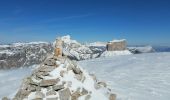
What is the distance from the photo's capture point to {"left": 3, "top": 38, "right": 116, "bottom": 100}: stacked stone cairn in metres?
16.0

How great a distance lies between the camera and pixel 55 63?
17.3 metres

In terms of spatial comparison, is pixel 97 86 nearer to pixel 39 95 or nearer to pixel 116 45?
pixel 39 95

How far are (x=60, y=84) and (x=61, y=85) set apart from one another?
0.37 ft

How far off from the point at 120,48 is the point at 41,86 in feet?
472

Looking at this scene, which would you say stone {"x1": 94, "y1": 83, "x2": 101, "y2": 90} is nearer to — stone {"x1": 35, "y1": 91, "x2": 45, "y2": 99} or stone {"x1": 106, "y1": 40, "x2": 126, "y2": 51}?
stone {"x1": 35, "y1": 91, "x2": 45, "y2": 99}

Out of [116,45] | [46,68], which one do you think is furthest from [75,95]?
[116,45]

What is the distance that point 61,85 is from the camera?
639 inches

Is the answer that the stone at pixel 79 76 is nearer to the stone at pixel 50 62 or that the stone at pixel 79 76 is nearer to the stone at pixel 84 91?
the stone at pixel 84 91

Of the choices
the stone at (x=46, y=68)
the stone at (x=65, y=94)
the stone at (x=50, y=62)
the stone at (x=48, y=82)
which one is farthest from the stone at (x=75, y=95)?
the stone at (x=50, y=62)

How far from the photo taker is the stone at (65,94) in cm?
1577

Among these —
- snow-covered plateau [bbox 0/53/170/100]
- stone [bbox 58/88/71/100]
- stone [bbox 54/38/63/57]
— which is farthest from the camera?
snow-covered plateau [bbox 0/53/170/100]

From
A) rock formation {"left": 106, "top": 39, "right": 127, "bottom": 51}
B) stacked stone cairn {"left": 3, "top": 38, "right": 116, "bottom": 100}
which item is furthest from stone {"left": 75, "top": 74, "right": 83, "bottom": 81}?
rock formation {"left": 106, "top": 39, "right": 127, "bottom": 51}

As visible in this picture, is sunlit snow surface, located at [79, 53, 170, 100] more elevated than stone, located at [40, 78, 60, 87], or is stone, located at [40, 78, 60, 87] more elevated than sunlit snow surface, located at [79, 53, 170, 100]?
stone, located at [40, 78, 60, 87]

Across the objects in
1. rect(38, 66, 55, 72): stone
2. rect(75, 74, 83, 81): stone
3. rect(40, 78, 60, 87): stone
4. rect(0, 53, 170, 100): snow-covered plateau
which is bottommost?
rect(0, 53, 170, 100): snow-covered plateau
